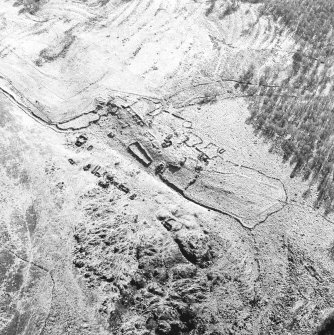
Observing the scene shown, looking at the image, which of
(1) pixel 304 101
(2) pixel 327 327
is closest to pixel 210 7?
(1) pixel 304 101

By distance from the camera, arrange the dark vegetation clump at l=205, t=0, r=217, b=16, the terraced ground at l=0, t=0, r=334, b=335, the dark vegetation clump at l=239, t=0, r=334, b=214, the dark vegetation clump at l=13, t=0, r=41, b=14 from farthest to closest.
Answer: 1. the dark vegetation clump at l=13, t=0, r=41, b=14
2. the dark vegetation clump at l=205, t=0, r=217, b=16
3. the dark vegetation clump at l=239, t=0, r=334, b=214
4. the terraced ground at l=0, t=0, r=334, b=335

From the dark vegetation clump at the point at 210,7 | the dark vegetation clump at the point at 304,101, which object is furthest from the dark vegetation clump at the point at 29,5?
the dark vegetation clump at the point at 304,101

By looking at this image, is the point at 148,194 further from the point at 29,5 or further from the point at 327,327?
the point at 29,5

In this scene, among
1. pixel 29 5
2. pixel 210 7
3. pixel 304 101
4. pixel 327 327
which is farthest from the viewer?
pixel 29 5

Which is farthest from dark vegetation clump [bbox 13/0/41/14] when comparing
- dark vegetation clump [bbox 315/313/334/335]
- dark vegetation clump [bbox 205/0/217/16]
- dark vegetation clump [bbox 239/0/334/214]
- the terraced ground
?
dark vegetation clump [bbox 315/313/334/335]

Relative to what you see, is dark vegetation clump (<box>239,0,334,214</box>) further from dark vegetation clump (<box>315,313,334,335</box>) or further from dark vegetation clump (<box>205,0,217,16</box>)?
dark vegetation clump (<box>315,313,334,335</box>)

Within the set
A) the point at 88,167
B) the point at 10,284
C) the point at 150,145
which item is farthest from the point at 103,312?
the point at 150,145

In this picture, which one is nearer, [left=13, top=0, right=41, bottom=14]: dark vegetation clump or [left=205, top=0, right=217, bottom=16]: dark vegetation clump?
[left=205, top=0, right=217, bottom=16]: dark vegetation clump
